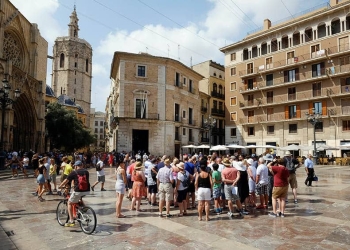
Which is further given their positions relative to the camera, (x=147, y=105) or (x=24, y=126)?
(x=147, y=105)

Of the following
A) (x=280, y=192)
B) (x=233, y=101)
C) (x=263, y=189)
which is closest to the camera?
(x=280, y=192)

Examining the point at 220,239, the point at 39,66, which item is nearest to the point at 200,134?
the point at 39,66

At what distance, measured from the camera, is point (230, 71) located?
4294 cm

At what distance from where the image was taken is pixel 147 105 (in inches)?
1308

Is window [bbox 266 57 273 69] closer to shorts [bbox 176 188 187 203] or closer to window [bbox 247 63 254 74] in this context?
window [bbox 247 63 254 74]

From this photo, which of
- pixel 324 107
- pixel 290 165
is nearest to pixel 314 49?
pixel 324 107

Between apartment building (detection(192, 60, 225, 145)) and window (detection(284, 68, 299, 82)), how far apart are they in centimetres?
1254

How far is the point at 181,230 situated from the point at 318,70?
33779 mm

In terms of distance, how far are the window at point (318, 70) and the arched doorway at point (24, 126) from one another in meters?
33.2

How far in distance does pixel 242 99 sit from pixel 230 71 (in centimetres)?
507

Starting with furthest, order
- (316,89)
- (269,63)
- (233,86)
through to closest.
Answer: (233,86) → (269,63) → (316,89)

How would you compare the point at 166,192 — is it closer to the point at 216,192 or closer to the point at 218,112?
the point at 216,192

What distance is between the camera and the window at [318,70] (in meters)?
33.4

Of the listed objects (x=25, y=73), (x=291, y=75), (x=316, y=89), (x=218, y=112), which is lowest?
(x=218, y=112)
